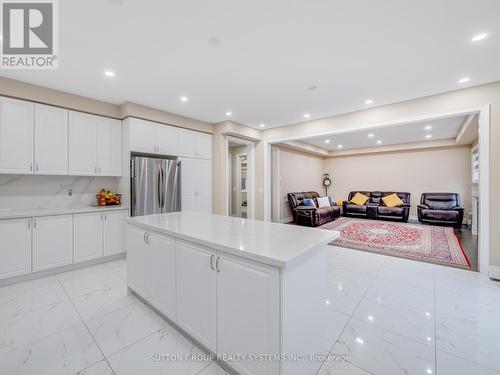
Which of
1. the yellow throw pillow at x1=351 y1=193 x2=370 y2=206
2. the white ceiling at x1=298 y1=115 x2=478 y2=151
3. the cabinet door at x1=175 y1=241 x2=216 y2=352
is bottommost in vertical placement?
the cabinet door at x1=175 y1=241 x2=216 y2=352

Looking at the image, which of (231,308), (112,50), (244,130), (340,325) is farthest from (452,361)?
(244,130)

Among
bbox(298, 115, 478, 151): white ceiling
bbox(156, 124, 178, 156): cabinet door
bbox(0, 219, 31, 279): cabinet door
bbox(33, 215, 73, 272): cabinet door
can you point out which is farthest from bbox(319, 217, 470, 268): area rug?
bbox(0, 219, 31, 279): cabinet door

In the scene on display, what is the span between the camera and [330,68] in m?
2.69

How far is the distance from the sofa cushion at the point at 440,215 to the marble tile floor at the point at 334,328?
385cm

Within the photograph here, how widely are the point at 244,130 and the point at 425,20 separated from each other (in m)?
3.69

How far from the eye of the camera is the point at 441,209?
21.4 feet

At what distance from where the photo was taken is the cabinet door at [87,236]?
10.7 feet

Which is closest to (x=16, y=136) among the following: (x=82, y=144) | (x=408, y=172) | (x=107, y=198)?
(x=82, y=144)

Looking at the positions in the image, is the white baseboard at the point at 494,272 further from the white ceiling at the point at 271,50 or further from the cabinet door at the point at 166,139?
the cabinet door at the point at 166,139

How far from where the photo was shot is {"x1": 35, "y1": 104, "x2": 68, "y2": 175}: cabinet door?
309cm

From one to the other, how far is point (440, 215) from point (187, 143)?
23.3ft

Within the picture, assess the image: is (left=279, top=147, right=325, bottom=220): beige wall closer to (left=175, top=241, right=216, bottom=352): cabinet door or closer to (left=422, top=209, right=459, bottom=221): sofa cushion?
(left=422, top=209, right=459, bottom=221): sofa cushion

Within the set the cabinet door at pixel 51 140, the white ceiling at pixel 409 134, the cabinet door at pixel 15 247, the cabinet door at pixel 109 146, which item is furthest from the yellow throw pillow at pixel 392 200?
the cabinet door at pixel 15 247

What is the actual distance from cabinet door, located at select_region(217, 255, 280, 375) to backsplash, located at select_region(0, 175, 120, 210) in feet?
11.6
